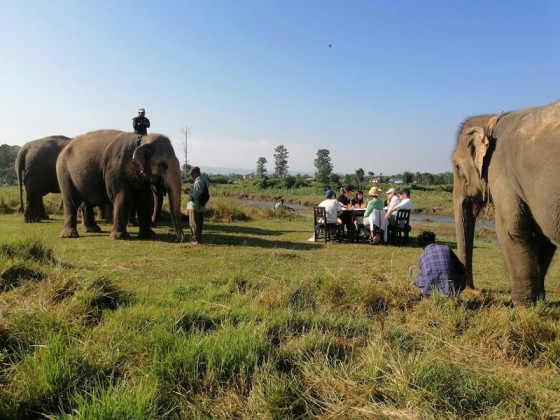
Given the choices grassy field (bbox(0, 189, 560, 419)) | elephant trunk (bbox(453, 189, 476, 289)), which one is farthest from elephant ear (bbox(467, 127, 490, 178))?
grassy field (bbox(0, 189, 560, 419))

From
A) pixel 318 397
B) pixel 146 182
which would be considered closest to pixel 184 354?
pixel 318 397

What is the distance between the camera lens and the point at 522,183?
17.1ft

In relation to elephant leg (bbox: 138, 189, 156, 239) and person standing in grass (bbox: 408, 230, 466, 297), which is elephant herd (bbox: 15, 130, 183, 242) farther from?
person standing in grass (bbox: 408, 230, 466, 297)

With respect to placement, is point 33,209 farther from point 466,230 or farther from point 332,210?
point 466,230

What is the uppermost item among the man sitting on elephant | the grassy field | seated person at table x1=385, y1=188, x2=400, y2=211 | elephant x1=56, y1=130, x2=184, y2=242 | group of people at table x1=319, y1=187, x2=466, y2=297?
the man sitting on elephant

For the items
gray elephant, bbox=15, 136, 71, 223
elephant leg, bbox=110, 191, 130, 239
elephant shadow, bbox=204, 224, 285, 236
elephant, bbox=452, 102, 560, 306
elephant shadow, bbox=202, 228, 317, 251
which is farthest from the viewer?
gray elephant, bbox=15, 136, 71, 223

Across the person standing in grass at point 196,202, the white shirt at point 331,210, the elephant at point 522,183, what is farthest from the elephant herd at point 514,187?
the white shirt at point 331,210

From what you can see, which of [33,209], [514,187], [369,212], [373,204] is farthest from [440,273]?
→ [33,209]

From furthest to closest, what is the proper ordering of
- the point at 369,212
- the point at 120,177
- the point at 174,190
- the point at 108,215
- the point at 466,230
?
the point at 108,215, the point at 369,212, the point at 120,177, the point at 174,190, the point at 466,230

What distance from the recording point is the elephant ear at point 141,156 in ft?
37.0

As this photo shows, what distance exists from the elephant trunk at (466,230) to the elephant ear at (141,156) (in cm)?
750

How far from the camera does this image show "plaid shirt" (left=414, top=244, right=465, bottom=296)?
19.1 ft

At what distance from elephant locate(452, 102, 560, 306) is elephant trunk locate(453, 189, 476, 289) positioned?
0.37 metres

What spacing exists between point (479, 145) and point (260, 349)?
3959 millimetres
